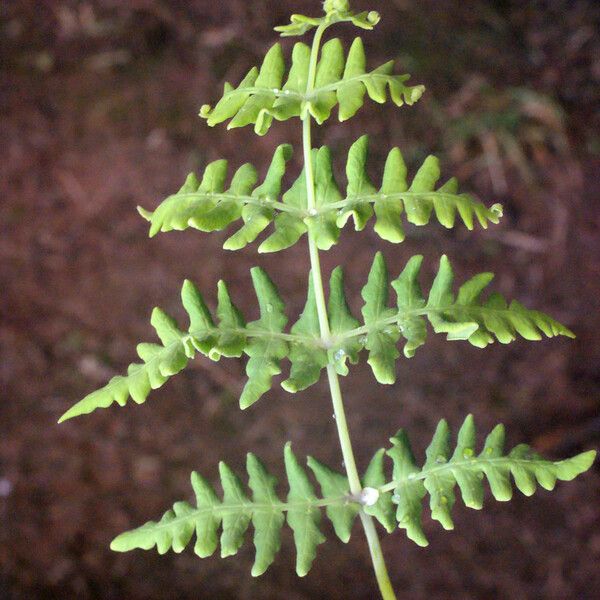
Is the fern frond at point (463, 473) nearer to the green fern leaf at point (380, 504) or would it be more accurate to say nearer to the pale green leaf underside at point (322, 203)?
the green fern leaf at point (380, 504)

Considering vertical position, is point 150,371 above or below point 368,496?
above

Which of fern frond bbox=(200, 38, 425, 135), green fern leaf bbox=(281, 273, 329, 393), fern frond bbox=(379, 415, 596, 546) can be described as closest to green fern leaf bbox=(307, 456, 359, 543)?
fern frond bbox=(379, 415, 596, 546)

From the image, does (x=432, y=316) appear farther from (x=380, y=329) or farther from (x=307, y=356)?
(x=307, y=356)

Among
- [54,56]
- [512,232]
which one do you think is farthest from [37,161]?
[512,232]

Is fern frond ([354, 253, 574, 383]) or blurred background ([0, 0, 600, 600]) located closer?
fern frond ([354, 253, 574, 383])

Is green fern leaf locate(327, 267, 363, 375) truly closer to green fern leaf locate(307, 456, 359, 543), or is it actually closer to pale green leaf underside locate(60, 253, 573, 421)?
pale green leaf underside locate(60, 253, 573, 421)

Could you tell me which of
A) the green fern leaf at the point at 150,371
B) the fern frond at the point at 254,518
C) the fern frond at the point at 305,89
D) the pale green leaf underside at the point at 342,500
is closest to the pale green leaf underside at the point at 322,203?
the fern frond at the point at 305,89

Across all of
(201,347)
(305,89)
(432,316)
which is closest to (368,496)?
(432,316)
